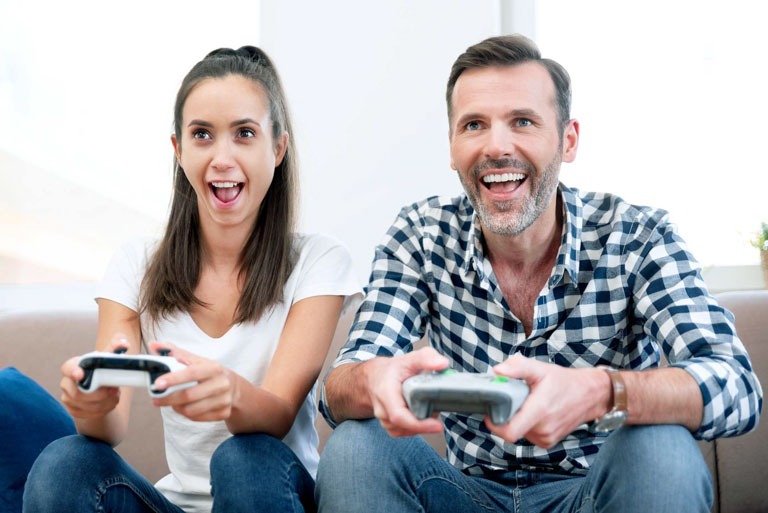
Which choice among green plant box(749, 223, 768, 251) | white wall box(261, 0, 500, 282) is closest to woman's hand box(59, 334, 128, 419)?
white wall box(261, 0, 500, 282)

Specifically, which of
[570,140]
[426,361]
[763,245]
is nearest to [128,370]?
[426,361]

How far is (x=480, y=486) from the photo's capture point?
1.33 metres

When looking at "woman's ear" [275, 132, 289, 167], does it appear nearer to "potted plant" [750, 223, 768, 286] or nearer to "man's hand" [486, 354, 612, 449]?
"man's hand" [486, 354, 612, 449]

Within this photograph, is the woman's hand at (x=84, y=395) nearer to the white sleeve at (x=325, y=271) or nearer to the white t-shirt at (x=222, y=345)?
the white t-shirt at (x=222, y=345)

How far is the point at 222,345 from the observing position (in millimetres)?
1481

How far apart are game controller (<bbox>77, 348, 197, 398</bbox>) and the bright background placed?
5.13ft

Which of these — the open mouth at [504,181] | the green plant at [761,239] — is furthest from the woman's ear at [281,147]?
the green plant at [761,239]

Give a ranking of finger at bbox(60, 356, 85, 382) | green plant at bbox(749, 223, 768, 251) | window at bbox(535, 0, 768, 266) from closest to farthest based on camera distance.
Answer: finger at bbox(60, 356, 85, 382), green plant at bbox(749, 223, 768, 251), window at bbox(535, 0, 768, 266)

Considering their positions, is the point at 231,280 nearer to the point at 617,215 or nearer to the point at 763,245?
the point at 617,215

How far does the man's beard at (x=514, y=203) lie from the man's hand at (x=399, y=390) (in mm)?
407

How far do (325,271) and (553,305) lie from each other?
16.2 inches

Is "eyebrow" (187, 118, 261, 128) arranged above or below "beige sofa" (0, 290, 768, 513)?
above

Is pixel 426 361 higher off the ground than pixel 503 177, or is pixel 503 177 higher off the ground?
pixel 503 177

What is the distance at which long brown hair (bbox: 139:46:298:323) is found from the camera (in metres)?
1.52
